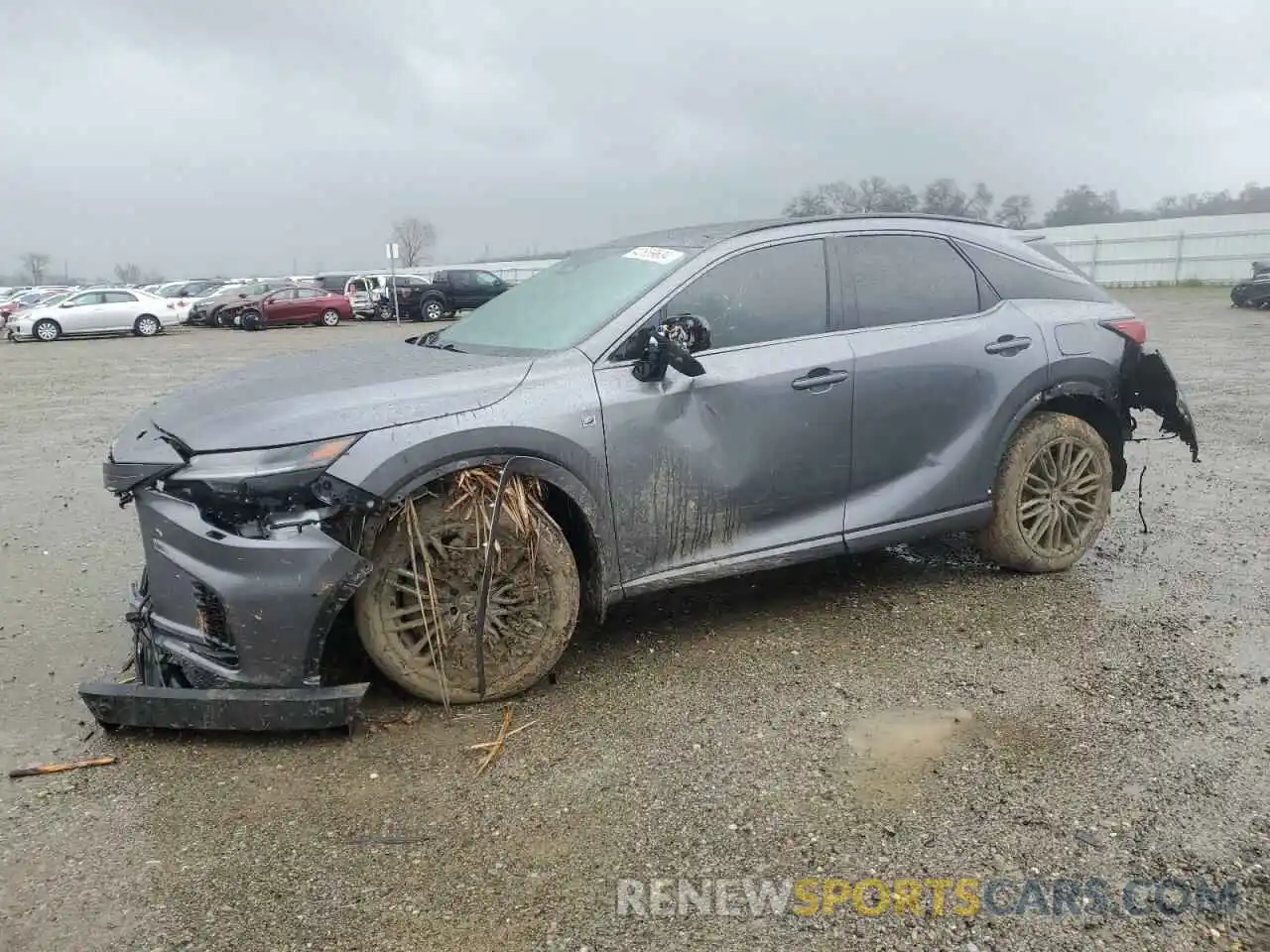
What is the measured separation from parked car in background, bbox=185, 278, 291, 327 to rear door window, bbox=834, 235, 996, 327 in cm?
3006

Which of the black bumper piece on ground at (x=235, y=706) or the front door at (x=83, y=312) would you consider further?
the front door at (x=83, y=312)

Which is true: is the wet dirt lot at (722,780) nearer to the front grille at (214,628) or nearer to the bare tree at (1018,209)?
the front grille at (214,628)

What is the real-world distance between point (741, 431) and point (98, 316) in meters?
30.0

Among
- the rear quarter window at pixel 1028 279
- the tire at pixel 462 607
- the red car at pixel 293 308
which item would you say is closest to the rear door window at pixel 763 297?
the rear quarter window at pixel 1028 279

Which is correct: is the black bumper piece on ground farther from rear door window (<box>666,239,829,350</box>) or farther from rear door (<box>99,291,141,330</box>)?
rear door (<box>99,291,141,330</box>)

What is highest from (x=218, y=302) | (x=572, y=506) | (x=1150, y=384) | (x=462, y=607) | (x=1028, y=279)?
(x=1028, y=279)

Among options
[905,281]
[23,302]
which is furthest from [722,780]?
[23,302]

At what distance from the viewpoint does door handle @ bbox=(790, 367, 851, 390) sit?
13.0 feet

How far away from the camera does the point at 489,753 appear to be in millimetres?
3188

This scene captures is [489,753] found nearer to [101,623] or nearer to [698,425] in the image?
[698,425]

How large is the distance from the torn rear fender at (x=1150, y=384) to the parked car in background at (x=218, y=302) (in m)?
30.4

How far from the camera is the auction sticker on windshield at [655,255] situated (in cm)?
404

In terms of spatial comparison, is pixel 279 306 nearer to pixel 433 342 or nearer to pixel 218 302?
pixel 218 302

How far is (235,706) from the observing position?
3125 mm
